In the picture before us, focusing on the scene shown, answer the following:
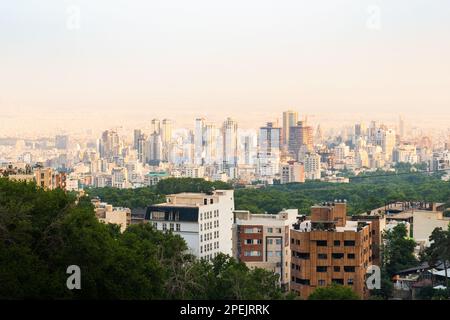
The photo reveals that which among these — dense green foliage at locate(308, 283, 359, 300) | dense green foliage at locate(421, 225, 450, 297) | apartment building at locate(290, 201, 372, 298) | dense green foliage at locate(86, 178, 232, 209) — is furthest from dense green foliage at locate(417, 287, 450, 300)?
dense green foliage at locate(86, 178, 232, 209)

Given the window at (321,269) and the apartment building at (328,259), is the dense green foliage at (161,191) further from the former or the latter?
the window at (321,269)

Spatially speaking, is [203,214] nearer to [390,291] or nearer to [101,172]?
[390,291]

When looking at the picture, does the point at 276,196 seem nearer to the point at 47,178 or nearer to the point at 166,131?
the point at 47,178

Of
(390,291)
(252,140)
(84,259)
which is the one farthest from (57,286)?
(252,140)

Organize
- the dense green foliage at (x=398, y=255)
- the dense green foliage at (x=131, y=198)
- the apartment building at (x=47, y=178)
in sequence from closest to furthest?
1. the dense green foliage at (x=398, y=255)
2. the dense green foliage at (x=131, y=198)
3. the apartment building at (x=47, y=178)

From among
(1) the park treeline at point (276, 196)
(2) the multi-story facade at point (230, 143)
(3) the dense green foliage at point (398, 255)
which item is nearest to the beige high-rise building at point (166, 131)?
(2) the multi-story facade at point (230, 143)

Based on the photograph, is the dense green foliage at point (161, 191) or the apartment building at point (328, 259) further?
the dense green foliage at point (161, 191)
